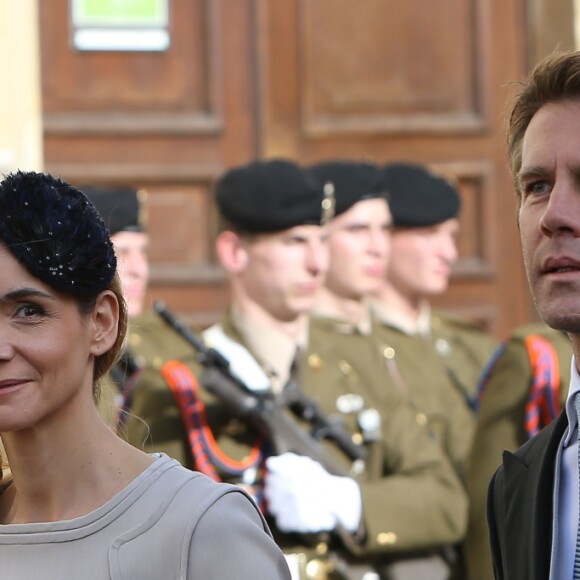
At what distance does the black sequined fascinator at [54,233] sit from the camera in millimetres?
2512

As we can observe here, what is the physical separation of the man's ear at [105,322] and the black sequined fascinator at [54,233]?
28 mm

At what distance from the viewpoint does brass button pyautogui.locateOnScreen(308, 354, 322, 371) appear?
5.52 meters

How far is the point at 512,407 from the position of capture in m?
4.99

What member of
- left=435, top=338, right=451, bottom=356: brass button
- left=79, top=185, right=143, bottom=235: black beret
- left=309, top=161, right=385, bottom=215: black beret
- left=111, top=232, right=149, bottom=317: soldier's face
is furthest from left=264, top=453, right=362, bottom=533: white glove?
left=435, top=338, right=451, bottom=356: brass button

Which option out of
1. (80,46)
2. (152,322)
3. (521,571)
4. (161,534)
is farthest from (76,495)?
(80,46)

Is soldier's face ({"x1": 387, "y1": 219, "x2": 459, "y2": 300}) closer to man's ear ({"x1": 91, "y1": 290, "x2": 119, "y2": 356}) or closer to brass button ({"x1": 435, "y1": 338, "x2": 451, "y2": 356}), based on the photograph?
brass button ({"x1": 435, "y1": 338, "x2": 451, "y2": 356})

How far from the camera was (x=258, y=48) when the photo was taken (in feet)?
23.7

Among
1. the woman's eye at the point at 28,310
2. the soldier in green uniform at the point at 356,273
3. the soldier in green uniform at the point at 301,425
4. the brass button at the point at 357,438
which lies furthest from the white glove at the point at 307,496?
the woman's eye at the point at 28,310

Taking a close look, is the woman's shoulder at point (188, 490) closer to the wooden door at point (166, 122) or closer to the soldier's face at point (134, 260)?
the soldier's face at point (134, 260)

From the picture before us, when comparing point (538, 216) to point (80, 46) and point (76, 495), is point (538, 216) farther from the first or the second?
point (80, 46)

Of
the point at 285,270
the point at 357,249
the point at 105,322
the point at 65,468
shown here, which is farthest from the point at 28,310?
the point at 357,249

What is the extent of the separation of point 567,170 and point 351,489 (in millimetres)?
2663

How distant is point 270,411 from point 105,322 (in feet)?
8.38

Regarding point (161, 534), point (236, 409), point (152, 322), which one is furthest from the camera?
point (152, 322)
